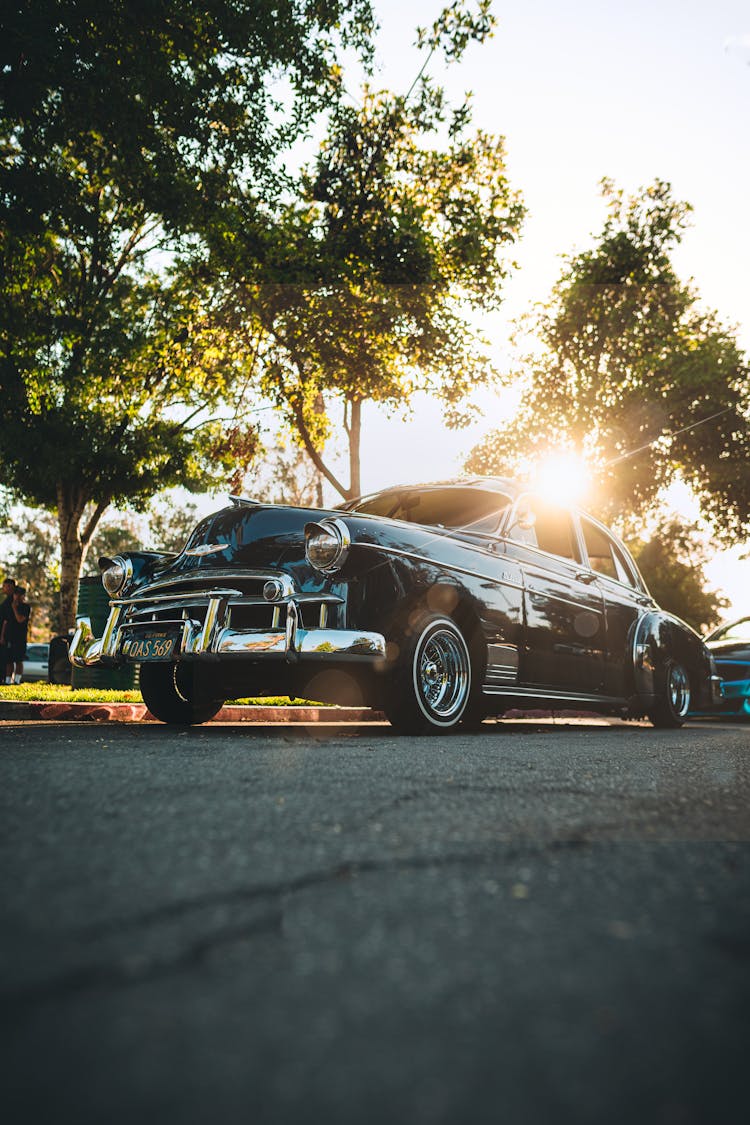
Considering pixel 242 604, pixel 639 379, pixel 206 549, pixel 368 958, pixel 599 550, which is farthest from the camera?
pixel 639 379

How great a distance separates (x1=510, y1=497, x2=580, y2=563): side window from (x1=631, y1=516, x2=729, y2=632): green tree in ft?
95.3

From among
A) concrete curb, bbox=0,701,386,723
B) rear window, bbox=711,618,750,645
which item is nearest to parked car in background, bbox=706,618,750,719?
rear window, bbox=711,618,750,645

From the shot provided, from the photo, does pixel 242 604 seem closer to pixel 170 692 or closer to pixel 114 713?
pixel 170 692

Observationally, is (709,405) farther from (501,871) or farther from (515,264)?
(501,871)

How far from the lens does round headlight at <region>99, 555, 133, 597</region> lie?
621 cm

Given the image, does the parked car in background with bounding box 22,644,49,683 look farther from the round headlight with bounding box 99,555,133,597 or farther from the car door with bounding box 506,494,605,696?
the car door with bounding box 506,494,605,696

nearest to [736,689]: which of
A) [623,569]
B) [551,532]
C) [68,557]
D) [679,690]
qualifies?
[679,690]

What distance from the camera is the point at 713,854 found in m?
2.21

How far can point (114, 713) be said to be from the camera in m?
7.98

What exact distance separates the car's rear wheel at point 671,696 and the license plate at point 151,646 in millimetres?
4893

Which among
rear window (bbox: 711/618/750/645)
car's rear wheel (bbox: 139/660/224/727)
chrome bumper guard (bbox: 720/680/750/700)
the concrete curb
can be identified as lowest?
the concrete curb

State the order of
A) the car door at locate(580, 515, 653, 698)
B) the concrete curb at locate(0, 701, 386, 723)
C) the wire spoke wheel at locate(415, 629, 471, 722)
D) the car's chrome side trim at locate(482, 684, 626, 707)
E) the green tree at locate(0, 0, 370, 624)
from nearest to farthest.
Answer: the wire spoke wheel at locate(415, 629, 471, 722) < the car's chrome side trim at locate(482, 684, 626, 707) < the concrete curb at locate(0, 701, 386, 723) < the car door at locate(580, 515, 653, 698) < the green tree at locate(0, 0, 370, 624)

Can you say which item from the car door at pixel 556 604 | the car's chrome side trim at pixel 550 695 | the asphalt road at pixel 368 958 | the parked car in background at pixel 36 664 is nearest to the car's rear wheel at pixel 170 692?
the car's chrome side trim at pixel 550 695

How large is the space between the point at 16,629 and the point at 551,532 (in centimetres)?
1015
